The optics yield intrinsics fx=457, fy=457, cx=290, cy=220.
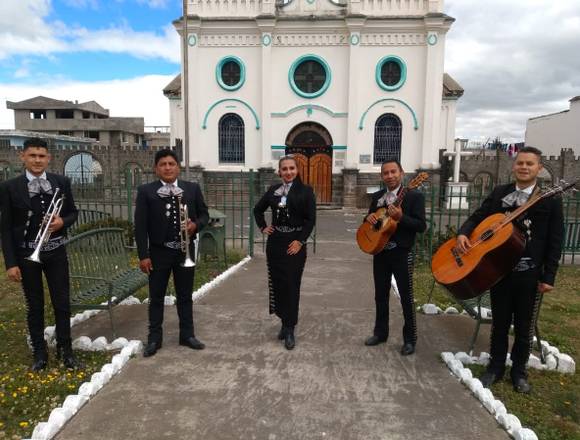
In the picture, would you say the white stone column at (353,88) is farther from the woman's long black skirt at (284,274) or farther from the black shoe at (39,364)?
the black shoe at (39,364)

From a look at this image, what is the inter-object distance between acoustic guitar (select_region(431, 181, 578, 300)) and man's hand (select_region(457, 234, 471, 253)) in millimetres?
29

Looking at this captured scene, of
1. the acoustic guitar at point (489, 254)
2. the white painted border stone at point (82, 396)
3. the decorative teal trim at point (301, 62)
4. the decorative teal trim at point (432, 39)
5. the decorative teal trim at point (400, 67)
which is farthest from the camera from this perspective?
the decorative teal trim at point (301, 62)

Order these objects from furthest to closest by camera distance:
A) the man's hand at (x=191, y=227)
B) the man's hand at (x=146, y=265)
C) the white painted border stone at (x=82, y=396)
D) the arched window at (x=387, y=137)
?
the arched window at (x=387, y=137), the man's hand at (x=191, y=227), the man's hand at (x=146, y=265), the white painted border stone at (x=82, y=396)

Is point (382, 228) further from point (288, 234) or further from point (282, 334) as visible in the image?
point (282, 334)

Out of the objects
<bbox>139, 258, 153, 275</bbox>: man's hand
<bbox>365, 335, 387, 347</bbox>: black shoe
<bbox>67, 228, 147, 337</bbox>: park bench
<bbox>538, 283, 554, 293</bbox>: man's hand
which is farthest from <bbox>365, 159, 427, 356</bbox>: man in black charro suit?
<bbox>67, 228, 147, 337</bbox>: park bench

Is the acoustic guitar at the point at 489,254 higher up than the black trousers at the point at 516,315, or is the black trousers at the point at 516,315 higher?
the acoustic guitar at the point at 489,254

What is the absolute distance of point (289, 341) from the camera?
4.54 meters

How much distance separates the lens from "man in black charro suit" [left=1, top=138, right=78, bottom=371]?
3.85 meters

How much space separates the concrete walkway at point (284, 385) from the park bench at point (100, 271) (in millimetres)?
442

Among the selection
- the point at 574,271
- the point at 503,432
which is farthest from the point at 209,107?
the point at 503,432

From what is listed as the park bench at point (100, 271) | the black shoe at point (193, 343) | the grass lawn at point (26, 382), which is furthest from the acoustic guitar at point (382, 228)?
the grass lawn at point (26, 382)

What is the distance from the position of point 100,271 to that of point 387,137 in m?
16.5

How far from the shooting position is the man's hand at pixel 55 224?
3.86 metres

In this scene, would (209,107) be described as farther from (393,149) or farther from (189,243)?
(189,243)
